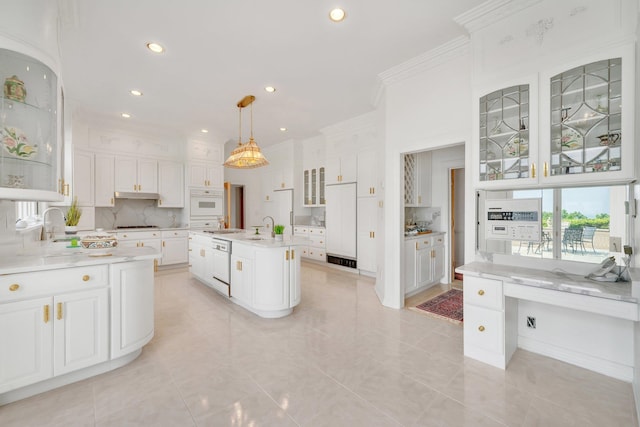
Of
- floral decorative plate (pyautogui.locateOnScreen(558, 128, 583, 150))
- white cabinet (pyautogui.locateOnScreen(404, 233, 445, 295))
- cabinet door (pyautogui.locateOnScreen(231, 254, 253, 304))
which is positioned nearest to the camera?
floral decorative plate (pyautogui.locateOnScreen(558, 128, 583, 150))

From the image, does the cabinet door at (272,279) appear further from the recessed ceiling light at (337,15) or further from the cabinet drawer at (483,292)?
the recessed ceiling light at (337,15)

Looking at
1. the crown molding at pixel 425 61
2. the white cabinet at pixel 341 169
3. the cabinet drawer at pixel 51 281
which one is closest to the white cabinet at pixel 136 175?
the white cabinet at pixel 341 169

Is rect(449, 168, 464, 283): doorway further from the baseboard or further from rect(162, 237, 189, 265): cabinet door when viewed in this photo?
rect(162, 237, 189, 265): cabinet door

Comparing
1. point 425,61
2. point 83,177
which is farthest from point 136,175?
point 425,61

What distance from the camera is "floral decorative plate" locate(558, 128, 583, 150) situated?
2.01 m

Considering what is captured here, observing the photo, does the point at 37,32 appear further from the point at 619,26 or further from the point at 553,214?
the point at 553,214

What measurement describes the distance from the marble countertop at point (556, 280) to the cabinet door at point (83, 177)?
6237 millimetres

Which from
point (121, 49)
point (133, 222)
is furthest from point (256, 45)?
point (133, 222)

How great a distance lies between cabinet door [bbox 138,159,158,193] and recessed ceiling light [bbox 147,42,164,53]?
10.9 ft

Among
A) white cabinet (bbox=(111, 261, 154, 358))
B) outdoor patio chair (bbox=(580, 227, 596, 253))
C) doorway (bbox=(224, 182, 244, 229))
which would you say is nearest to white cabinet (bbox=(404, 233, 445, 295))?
outdoor patio chair (bbox=(580, 227, 596, 253))

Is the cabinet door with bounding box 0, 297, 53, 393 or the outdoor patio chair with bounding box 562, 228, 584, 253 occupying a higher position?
the outdoor patio chair with bounding box 562, 228, 584, 253

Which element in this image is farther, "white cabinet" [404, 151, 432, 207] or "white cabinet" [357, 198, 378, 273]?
"white cabinet" [357, 198, 378, 273]

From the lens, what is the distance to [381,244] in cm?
391

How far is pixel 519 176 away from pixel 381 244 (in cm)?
198
